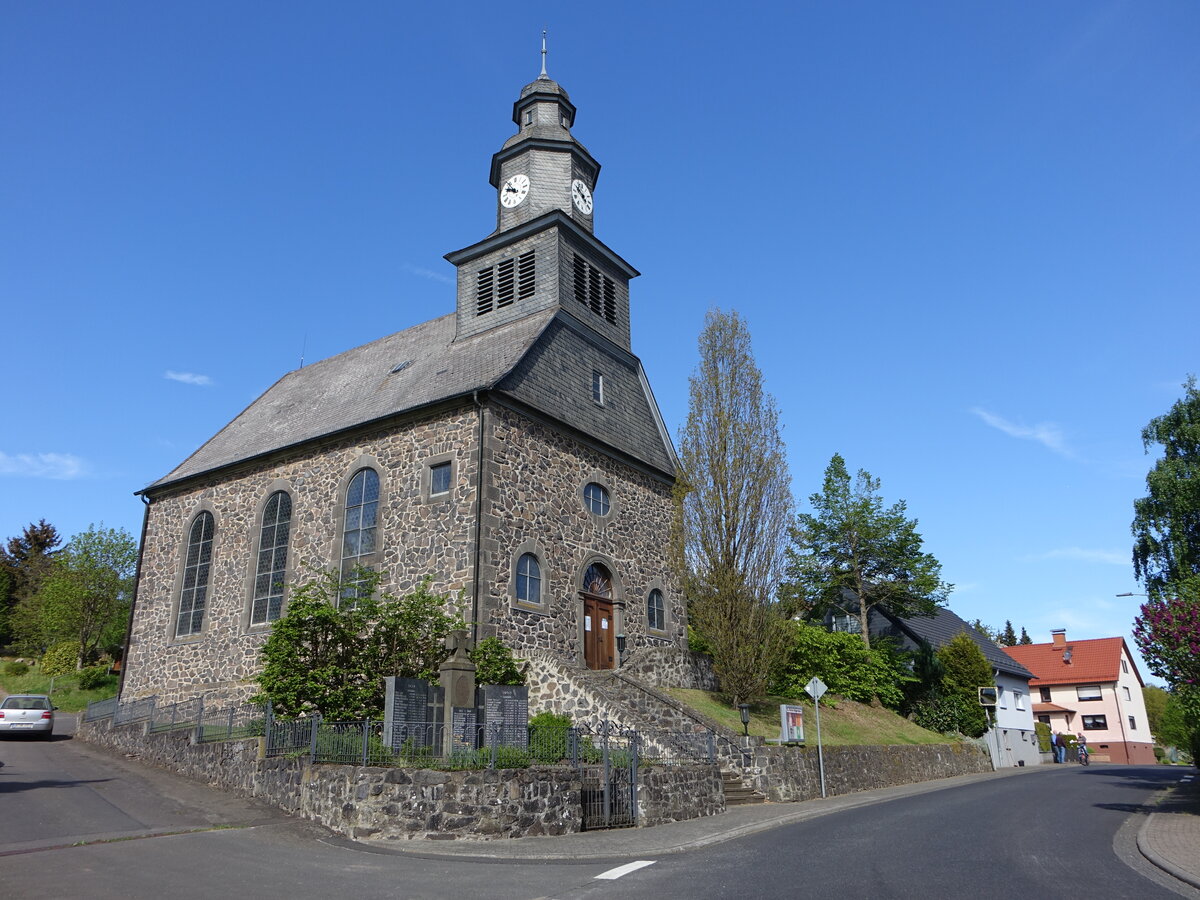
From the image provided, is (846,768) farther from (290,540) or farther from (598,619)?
(290,540)

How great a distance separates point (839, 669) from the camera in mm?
28484

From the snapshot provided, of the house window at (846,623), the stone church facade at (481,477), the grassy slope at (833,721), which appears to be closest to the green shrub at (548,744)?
the stone church facade at (481,477)

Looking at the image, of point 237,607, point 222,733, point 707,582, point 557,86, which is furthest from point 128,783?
point 557,86

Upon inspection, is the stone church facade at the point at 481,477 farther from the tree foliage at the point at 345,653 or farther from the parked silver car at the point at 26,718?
the parked silver car at the point at 26,718

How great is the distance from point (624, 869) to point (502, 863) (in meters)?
1.59

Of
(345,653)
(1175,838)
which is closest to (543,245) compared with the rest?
(345,653)

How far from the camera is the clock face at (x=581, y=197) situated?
27.0 m

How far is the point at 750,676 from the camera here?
21172 mm

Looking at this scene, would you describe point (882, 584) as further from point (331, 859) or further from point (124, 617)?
point (124, 617)

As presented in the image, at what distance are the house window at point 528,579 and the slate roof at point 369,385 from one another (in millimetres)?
4240

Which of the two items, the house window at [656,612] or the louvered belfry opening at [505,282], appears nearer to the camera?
the house window at [656,612]

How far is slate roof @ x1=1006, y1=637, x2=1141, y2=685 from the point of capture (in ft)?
182

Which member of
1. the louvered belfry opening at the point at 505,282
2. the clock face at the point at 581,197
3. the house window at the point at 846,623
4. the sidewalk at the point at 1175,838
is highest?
the clock face at the point at 581,197

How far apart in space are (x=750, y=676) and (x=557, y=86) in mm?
19912
